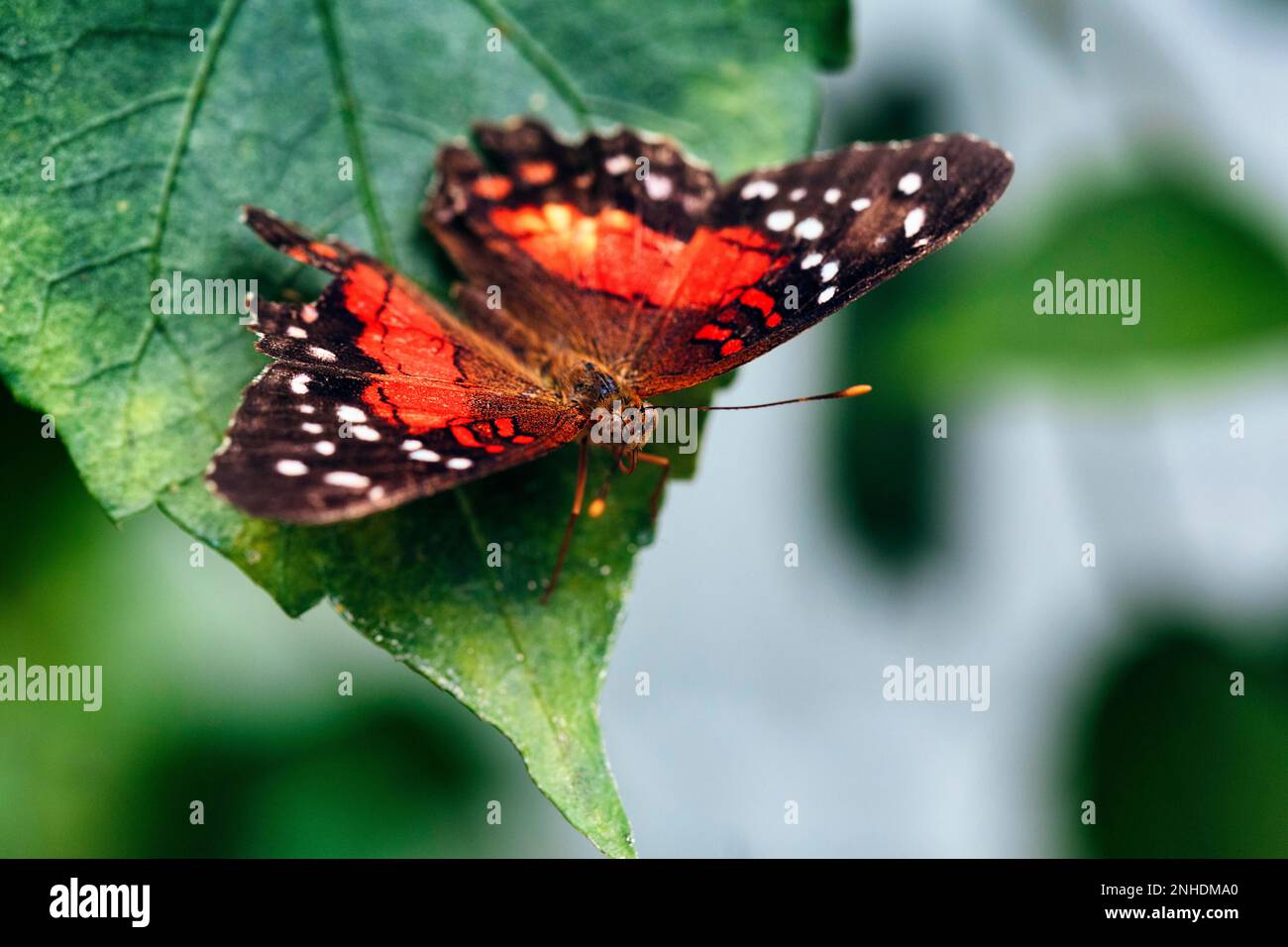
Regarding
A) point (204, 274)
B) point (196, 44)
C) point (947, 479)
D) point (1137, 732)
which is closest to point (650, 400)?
point (204, 274)

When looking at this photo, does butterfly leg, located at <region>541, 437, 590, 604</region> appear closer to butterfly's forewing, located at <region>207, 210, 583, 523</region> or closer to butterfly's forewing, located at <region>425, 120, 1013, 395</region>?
butterfly's forewing, located at <region>207, 210, 583, 523</region>

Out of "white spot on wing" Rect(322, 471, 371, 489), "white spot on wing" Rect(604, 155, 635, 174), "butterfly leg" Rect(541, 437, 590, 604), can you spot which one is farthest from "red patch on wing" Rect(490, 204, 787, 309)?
"white spot on wing" Rect(322, 471, 371, 489)

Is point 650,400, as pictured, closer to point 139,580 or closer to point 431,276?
point 431,276

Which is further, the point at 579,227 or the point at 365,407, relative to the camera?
the point at 579,227

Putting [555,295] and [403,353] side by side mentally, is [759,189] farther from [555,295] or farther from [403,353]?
[403,353]

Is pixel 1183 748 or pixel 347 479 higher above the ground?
pixel 347 479

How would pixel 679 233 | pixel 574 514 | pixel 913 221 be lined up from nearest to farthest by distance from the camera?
pixel 574 514 → pixel 913 221 → pixel 679 233

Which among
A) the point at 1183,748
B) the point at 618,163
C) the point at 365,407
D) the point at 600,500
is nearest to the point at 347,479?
the point at 365,407

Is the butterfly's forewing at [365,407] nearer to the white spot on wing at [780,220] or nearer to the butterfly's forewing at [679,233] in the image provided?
the butterfly's forewing at [679,233]
